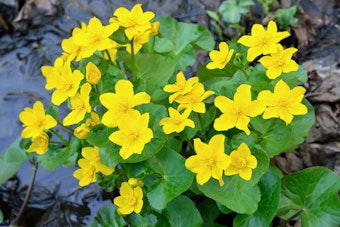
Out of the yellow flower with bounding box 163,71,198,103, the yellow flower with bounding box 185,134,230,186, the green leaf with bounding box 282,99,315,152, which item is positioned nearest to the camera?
the yellow flower with bounding box 185,134,230,186

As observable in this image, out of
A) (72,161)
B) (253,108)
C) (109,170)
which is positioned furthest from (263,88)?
(72,161)

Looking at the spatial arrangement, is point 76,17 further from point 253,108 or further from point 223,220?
point 253,108

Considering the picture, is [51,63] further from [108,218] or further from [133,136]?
[133,136]

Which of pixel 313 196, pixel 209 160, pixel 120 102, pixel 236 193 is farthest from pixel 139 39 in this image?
pixel 313 196

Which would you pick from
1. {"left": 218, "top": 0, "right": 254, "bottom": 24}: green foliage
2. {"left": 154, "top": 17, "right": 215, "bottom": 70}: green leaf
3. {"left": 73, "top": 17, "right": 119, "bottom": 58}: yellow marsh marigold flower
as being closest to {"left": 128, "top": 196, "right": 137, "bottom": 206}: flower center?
{"left": 73, "top": 17, "right": 119, "bottom": 58}: yellow marsh marigold flower

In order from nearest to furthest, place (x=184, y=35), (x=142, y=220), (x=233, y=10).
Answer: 1. (x=142, y=220)
2. (x=184, y=35)
3. (x=233, y=10)

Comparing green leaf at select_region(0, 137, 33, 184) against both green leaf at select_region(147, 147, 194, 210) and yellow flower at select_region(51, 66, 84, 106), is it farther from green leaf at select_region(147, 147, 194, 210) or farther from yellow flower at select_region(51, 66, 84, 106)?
green leaf at select_region(147, 147, 194, 210)
